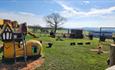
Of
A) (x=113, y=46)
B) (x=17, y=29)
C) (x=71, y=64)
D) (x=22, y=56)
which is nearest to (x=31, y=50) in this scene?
(x=22, y=56)

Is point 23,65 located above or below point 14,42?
below

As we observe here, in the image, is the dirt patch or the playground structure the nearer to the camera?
the dirt patch

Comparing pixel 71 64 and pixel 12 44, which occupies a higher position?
pixel 12 44

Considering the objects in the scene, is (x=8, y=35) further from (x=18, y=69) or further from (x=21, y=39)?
(x=18, y=69)

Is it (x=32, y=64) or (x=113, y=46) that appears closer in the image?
(x=113, y=46)

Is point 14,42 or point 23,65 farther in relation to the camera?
point 14,42

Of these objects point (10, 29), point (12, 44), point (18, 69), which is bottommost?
point (18, 69)

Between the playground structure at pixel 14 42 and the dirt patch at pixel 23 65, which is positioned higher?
the playground structure at pixel 14 42

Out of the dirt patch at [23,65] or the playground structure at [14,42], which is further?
the playground structure at [14,42]

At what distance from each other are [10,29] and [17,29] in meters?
0.78

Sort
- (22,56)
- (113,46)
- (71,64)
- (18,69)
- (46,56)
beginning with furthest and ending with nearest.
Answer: (46,56) → (22,56) → (71,64) → (18,69) → (113,46)

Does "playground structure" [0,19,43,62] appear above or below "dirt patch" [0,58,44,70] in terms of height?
above

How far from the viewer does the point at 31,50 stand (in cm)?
1349

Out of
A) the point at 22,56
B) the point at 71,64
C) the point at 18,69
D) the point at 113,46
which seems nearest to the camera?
the point at 113,46
